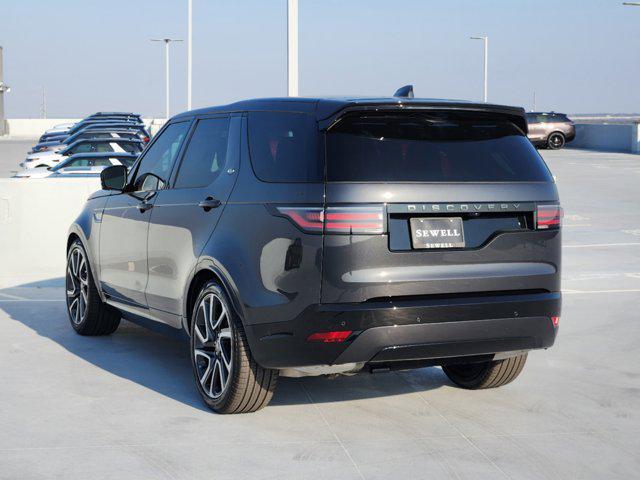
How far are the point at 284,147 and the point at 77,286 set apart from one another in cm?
368

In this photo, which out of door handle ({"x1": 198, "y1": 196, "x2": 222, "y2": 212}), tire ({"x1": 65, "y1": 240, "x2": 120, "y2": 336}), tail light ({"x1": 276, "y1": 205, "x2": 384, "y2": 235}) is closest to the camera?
tail light ({"x1": 276, "y1": 205, "x2": 384, "y2": 235})

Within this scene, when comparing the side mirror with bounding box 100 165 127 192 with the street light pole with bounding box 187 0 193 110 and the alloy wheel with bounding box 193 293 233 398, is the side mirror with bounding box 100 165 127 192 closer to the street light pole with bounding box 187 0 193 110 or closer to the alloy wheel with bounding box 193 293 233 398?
the alloy wheel with bounding box 193 293 233 398

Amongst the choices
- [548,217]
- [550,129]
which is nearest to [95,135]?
[550,129]

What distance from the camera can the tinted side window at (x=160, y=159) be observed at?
24.5ft

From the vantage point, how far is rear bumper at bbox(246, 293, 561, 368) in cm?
575

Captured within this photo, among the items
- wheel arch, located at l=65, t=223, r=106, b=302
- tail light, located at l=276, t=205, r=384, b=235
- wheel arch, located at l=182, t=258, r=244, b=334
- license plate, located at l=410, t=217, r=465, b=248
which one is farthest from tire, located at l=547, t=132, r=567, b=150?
tail light, located at l=276, t=205, r=384, b=235

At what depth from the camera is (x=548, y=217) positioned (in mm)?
6238

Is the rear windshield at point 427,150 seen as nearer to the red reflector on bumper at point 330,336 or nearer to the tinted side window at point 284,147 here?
the tinted side window at point 284,147

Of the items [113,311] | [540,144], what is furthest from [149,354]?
[540,144]

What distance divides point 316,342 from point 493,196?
1.22 metres

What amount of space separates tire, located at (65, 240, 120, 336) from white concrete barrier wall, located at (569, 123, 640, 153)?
1512 inches

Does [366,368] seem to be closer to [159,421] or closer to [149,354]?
[159,421]

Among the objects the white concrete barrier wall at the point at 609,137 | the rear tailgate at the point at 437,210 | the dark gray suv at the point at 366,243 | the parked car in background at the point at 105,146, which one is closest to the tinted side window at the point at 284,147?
the dark gray suv at the point at 366,243

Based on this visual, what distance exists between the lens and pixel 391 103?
5.89m
